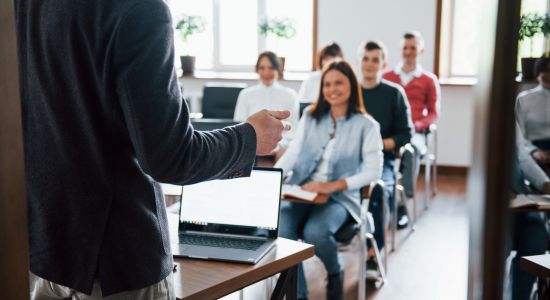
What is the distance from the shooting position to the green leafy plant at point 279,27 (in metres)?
7.53

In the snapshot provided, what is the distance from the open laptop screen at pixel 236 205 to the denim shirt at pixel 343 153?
3.85ft

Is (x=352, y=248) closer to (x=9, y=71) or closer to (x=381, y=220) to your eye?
(x=381, y=220)

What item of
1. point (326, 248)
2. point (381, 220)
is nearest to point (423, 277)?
point (381, 220)

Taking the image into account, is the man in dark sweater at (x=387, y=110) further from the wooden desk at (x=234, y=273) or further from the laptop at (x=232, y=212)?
the wooden desk at (x=234, y=273)

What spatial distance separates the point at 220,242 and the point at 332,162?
1.53 metres

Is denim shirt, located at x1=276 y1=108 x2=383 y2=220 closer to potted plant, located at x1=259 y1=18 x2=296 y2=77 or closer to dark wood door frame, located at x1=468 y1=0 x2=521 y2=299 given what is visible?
dark wood door frame, located at x1=468 y1=0 x2=521 y2=299

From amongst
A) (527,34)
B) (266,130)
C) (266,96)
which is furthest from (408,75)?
(527,34)

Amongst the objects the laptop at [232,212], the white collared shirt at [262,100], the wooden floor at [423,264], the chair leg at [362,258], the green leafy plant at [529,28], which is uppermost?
the green leafy plant at [529,28]

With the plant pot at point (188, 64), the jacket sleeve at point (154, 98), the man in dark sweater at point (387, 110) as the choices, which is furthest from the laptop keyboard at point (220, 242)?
the plant pot at point (188, 64)

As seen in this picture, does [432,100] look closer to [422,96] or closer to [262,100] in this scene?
[422,96]

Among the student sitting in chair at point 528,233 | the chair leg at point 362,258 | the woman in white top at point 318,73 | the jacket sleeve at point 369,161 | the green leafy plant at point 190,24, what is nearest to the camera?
the student sitting in chair at point 528,233

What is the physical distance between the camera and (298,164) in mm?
3482

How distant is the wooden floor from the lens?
3559mm

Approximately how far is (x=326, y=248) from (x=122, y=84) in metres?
2.24
